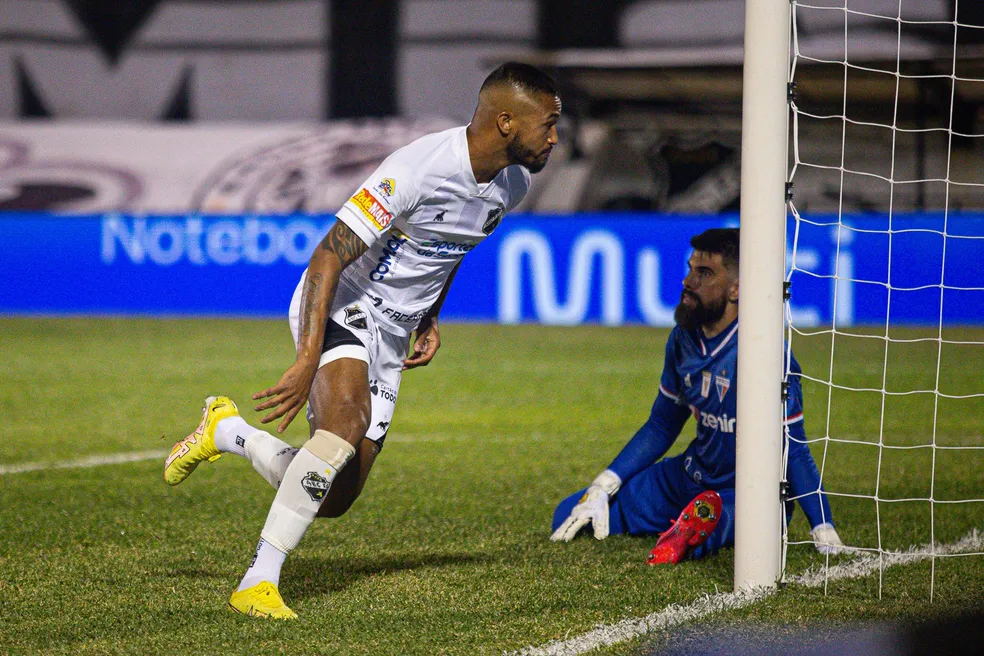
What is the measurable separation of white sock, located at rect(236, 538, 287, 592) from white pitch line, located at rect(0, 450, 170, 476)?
301cm

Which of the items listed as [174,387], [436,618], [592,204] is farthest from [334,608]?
[592,204]

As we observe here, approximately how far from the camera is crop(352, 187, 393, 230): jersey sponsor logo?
10.9 feet

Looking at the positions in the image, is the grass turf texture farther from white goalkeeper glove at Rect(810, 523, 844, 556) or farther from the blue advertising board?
the blue advertising board

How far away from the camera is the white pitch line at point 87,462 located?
5.88 metres

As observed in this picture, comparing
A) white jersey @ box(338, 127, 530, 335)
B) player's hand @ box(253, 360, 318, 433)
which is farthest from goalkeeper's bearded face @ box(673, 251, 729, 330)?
player's hand @ box(253, 360, 318, 433)

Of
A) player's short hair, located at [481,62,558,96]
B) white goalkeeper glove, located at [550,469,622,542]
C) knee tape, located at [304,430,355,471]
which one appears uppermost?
player's short hair, located at [481,62,558,96]

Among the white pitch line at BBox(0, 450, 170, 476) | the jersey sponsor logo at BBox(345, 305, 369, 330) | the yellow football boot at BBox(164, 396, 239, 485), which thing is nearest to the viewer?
the jersey sponsor logo at BBox(345, 305, 369, 330)

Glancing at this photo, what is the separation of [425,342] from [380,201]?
85 centimetres

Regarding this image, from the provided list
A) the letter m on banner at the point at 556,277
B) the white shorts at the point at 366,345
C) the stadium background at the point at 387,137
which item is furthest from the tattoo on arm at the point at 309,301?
the letter m on banner at the point at 556,277

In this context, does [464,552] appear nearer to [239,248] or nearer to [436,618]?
[436,618]

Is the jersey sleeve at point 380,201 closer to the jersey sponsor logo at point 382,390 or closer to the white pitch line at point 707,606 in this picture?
the jersey sponsor logo at point 382,390

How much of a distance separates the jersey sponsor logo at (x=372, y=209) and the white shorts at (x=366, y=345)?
27 cm

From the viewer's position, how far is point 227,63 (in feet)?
67.5

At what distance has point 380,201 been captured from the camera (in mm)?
3334
